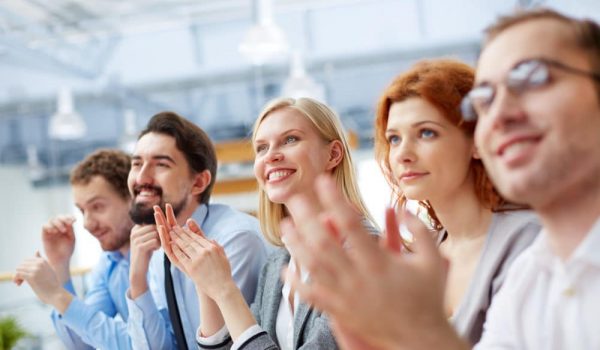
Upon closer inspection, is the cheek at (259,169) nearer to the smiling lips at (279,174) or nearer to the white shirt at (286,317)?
the smiling lips at (279,174)

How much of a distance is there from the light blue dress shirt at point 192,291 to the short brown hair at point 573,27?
134cm

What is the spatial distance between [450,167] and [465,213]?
4.9 inches

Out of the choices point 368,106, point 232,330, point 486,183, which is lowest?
point 368,106

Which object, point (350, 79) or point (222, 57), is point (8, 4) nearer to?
point (222, 57)

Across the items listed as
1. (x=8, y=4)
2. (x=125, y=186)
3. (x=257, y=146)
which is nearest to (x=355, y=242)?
(x=257, y=146)

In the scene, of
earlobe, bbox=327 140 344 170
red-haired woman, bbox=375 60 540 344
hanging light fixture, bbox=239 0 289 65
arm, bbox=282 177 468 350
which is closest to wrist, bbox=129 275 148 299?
→ earlobe, bbox=327 140 344 170

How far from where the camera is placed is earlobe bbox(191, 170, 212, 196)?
2.27 meters

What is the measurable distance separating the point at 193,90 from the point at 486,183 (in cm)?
726

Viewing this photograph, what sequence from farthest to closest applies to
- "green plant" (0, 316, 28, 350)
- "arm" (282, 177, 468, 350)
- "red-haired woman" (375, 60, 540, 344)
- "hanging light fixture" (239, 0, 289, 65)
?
1. "hanging light fixture" (239, 0, 289, 65)
2. "green plant" (0, 316, 28, 350)
3. "red-haired woman" (375, 60, 540, 344)
4. "arm" (282, 177, 468, 350)

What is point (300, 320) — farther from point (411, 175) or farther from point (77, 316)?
point (77, 316)

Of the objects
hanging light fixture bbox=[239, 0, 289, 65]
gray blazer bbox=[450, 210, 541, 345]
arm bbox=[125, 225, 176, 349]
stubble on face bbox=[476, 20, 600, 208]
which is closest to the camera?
stubble on face bbox=[476, 20, 600, 208]

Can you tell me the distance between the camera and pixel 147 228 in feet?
6.74

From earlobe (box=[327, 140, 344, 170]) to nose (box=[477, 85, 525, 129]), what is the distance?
3.56 ft

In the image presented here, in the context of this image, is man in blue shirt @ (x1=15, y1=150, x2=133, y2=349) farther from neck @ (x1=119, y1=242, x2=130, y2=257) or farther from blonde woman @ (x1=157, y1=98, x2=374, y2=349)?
blonde woman @ (x1=157, y1=98, x2=374, y2=349)
